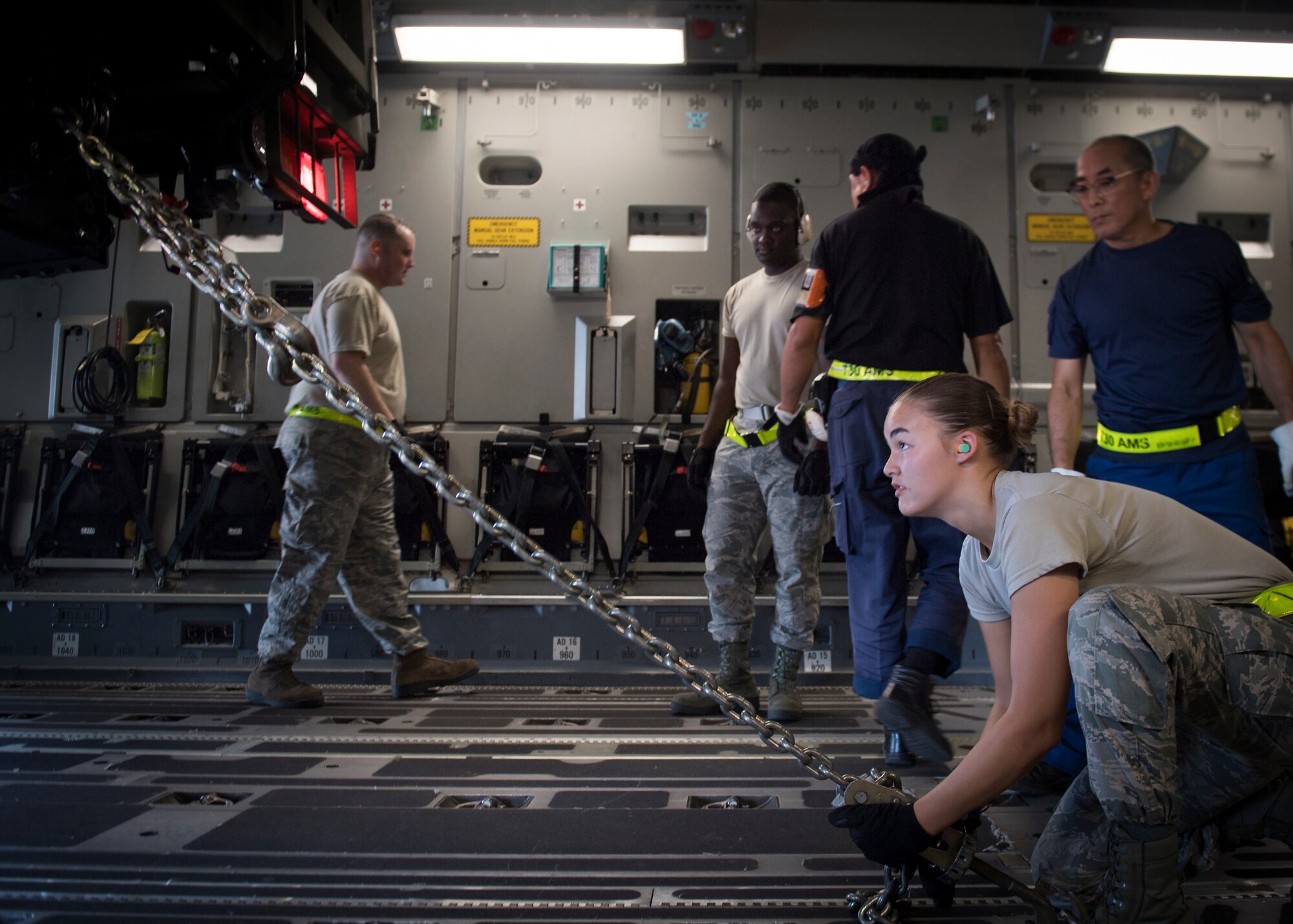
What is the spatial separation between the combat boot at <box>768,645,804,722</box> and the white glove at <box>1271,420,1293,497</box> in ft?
5.65

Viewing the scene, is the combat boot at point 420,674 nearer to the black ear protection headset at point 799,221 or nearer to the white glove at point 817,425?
the white glove at point 817,425

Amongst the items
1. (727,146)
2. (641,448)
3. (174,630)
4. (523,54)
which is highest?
(523,54)

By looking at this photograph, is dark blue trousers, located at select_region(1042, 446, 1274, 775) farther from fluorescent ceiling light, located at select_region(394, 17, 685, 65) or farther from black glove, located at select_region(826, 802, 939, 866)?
fluorescent ceiling light, located at select_region(394, 17, 685, 65)

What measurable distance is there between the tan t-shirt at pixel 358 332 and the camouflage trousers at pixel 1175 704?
2.98 metres

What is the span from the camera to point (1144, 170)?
278cm

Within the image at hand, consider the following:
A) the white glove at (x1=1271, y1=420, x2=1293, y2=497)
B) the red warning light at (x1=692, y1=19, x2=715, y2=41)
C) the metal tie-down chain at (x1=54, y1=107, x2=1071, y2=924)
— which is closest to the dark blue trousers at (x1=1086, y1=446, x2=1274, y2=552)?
the white glove at (x1=1271, y1=420, x2=1293, y2=497)

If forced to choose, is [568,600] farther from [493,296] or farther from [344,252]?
[344,252]

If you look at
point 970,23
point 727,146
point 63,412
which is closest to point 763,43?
point 727,146

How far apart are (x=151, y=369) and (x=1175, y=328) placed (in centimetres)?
522

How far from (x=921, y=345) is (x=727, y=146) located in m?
2.94

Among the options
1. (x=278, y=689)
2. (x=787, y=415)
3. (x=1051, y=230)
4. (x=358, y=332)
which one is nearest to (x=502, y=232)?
(x=358, y=332)

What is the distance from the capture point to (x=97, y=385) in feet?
16.3

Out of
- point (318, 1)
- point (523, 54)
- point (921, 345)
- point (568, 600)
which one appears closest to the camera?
point (318, 1)

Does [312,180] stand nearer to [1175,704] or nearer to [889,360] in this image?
[889,360]
